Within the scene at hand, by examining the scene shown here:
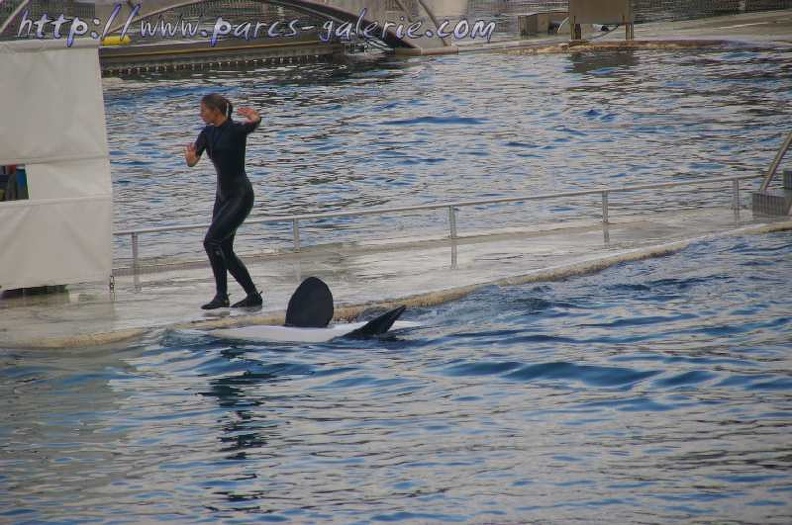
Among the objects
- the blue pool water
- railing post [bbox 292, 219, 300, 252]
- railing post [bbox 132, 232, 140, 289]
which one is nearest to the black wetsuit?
the blue pool water

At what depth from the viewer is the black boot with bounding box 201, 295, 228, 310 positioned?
42.1 feet

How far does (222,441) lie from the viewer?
991 centimetres

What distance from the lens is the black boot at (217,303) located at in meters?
12.8

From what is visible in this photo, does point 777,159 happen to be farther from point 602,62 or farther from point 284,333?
point 602,62

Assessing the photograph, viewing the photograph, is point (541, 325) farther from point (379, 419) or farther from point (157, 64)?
point (157, 64)

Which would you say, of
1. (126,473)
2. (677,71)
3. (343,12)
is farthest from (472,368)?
(343,12)

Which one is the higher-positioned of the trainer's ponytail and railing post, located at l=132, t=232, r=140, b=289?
the trainer's ponytail

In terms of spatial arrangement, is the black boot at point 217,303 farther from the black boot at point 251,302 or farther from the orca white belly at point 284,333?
the orca white belly at point 284,333

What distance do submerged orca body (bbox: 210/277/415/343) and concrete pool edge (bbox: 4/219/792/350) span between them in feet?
0.73

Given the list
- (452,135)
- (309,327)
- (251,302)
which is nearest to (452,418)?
(309,327)

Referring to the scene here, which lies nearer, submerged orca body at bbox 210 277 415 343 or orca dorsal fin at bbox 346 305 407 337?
orca dorsal fin at bbox 346 305 407 337

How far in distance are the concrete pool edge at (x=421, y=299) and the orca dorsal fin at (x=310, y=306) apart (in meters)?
0.31

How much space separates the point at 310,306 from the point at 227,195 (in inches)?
→ 54.7

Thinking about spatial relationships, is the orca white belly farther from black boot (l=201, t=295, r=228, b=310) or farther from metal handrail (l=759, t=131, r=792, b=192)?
metal handrail (l=759, t=131, r=792, b=192)
